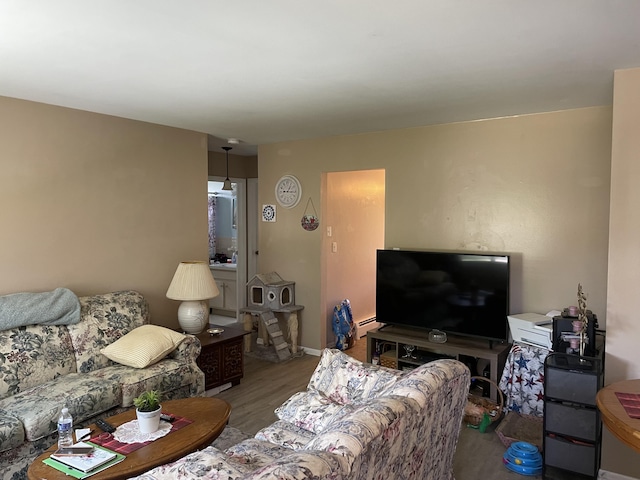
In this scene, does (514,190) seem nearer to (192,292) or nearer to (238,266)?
(192,292)

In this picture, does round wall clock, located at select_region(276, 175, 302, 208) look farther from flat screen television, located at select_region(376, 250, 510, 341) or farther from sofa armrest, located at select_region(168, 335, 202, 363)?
sofa armrest, located at select_region(168, 335, 202, 363)

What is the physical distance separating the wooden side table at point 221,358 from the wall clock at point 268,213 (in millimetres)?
1587

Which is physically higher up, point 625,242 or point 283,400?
point 625,242

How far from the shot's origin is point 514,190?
394cm

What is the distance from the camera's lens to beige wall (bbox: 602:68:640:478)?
2.67m

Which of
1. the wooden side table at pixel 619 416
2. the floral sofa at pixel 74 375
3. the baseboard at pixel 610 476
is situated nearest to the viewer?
the wooden side table at pixel 619 416

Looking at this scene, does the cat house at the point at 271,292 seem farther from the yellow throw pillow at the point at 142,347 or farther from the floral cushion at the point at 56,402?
the floral cushion at the point at 56,402

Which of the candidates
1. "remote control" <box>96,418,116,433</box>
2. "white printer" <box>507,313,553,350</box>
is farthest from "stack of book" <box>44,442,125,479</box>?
"white printer" <box>507,313,553,350</box>

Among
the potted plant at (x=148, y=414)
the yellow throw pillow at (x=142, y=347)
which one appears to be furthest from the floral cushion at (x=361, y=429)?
the yellow throw pillow at (x=142, y=347)

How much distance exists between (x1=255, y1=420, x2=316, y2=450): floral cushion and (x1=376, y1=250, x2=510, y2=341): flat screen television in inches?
78.8

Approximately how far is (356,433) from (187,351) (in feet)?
7.89

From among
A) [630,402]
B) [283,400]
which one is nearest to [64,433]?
[283,400]

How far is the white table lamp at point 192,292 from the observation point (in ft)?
13.2

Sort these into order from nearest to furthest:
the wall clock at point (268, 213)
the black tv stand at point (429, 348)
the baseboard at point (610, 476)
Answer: the baseboard at point (610, 476), the black tv stand at point (429, 348), the wall clock at point (268, 213)
